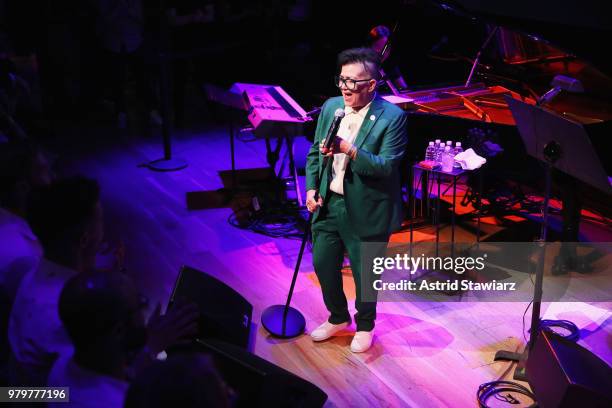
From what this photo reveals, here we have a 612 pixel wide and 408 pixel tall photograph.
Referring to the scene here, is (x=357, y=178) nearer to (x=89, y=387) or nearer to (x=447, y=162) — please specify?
(x=447, y=162)

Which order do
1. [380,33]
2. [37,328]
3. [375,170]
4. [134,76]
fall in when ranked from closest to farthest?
[37,328], [375,170], [380,33], [134,76]

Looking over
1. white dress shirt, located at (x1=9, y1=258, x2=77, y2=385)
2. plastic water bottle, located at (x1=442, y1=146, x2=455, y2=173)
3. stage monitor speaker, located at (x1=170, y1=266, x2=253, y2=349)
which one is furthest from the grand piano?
white dress shirt, located at (x1=9, y1=258, x2=77, y2=385)

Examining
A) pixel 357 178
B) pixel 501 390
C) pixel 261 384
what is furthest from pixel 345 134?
pixel 501 390

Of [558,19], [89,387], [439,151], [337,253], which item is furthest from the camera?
[558,19]

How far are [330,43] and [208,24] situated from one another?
1680 millimetres

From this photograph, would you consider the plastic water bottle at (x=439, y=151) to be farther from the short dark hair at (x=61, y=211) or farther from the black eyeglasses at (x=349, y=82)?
the short dark hair at (x=61, y=211)

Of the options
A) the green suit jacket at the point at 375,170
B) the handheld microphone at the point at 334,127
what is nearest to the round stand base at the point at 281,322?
the green suit jacket at the point at 375,170

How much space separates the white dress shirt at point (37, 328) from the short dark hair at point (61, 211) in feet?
0.44

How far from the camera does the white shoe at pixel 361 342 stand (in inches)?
159

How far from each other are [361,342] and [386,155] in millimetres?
1182

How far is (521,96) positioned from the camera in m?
5.60

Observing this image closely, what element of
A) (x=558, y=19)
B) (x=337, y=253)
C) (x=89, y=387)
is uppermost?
(x=558, y=19)

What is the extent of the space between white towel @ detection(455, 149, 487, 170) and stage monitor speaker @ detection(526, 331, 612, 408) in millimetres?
1400

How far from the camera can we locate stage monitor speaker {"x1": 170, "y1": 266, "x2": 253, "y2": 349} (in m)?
3.51
